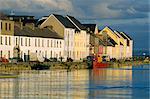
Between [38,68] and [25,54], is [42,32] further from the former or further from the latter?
[38,68]

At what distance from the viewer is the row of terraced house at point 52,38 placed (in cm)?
8481

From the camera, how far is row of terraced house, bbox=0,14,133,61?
84812 millimetres

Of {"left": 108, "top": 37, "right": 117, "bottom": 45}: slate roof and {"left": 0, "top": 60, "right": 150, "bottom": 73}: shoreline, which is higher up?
{"left": 108, "top": 37, "right": 117, "bottom": 45}: slate roof

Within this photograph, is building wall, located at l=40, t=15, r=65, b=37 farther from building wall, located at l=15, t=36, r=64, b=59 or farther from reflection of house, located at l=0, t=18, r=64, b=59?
building wall, located at l=15, t=36, r=64, b=59

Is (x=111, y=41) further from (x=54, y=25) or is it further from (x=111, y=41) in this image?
(x=54, y=25)

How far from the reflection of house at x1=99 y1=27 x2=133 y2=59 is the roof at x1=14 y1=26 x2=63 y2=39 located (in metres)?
30.9

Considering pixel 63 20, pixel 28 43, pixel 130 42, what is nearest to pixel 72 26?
pixel 63 20

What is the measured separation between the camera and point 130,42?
162375 millimetres

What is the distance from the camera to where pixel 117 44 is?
14288cm

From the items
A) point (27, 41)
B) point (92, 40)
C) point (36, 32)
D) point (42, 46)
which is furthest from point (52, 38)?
point (92, 40)

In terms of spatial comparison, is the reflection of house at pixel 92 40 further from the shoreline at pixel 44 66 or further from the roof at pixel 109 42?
the shoreline at pixel 44 66

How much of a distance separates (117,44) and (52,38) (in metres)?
46.7

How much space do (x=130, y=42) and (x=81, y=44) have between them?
50347 mm

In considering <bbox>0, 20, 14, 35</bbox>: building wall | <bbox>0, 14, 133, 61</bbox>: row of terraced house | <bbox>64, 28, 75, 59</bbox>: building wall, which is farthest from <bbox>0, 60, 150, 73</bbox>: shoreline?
<bbox>64, 28, 75, 59</bbox>: building wall
